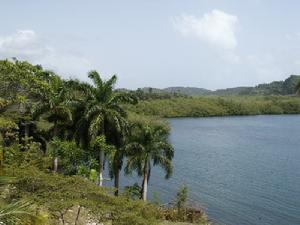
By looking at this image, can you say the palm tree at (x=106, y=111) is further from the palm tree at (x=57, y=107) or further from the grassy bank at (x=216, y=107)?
the grassy bank at (x=216, y=107)

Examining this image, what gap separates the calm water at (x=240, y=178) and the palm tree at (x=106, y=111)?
12.8 meters

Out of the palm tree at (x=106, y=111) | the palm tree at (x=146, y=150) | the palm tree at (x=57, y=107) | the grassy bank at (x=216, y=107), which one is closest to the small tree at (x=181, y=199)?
the palm tree at (x=146, y=150)

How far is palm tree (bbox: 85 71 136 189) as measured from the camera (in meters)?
39.1

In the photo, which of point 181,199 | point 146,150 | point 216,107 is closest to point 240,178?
point 146,150

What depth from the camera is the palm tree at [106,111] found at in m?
Answer: 39.1

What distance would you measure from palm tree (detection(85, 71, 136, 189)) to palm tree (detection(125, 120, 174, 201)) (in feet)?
4.33

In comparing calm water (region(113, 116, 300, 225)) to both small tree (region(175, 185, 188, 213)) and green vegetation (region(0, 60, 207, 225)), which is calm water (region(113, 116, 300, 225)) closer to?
small tree (region(175, 185, 188, 213))

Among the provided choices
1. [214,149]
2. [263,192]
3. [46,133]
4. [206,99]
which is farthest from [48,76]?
[206,99]

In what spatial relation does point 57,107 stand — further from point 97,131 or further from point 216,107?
point 216,107

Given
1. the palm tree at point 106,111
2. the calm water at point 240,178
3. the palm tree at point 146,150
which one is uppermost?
the palm tree at point 106,111

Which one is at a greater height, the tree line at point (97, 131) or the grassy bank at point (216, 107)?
the grassy bank at point (216, 107)

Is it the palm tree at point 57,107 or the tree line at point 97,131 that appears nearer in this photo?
the tree line at point 97,131

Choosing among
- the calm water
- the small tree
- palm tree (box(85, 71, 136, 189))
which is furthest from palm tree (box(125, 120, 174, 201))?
the calm water

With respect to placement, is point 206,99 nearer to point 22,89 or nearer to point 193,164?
point 193,164
